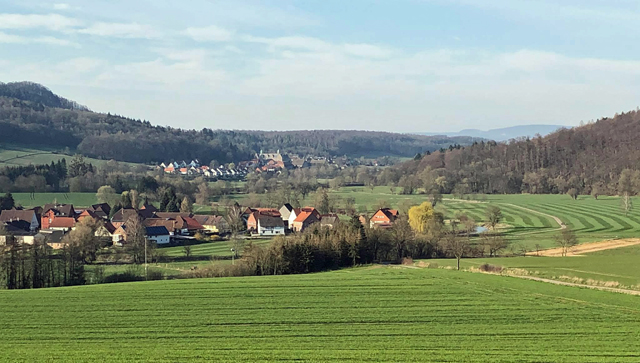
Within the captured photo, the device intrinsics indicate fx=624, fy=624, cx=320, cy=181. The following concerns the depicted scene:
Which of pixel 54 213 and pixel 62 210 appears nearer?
pixel 54 213

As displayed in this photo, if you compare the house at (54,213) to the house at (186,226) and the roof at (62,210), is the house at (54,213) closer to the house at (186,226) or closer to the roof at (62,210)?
the roof at (62,210)

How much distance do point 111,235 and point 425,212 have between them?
97.7 ft

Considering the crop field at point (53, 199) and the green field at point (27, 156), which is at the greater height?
the green field at point (27, 156)

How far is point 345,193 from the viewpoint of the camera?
10381cm

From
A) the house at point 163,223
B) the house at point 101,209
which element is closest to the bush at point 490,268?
the house at point 163,223

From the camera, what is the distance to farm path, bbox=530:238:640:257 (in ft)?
151

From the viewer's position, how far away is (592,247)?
47781mm

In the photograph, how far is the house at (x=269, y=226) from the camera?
217 ft

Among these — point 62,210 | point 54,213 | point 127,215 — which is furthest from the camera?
point 62,210

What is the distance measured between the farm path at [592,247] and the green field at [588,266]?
1.66 metres

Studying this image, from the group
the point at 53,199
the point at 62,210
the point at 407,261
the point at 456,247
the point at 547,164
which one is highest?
the point at 547,164

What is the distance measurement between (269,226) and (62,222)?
72.7 feet

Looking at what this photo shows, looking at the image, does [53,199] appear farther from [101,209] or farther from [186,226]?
[186,226]

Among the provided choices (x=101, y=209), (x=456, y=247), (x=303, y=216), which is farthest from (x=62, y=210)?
(x=456, y=247)
